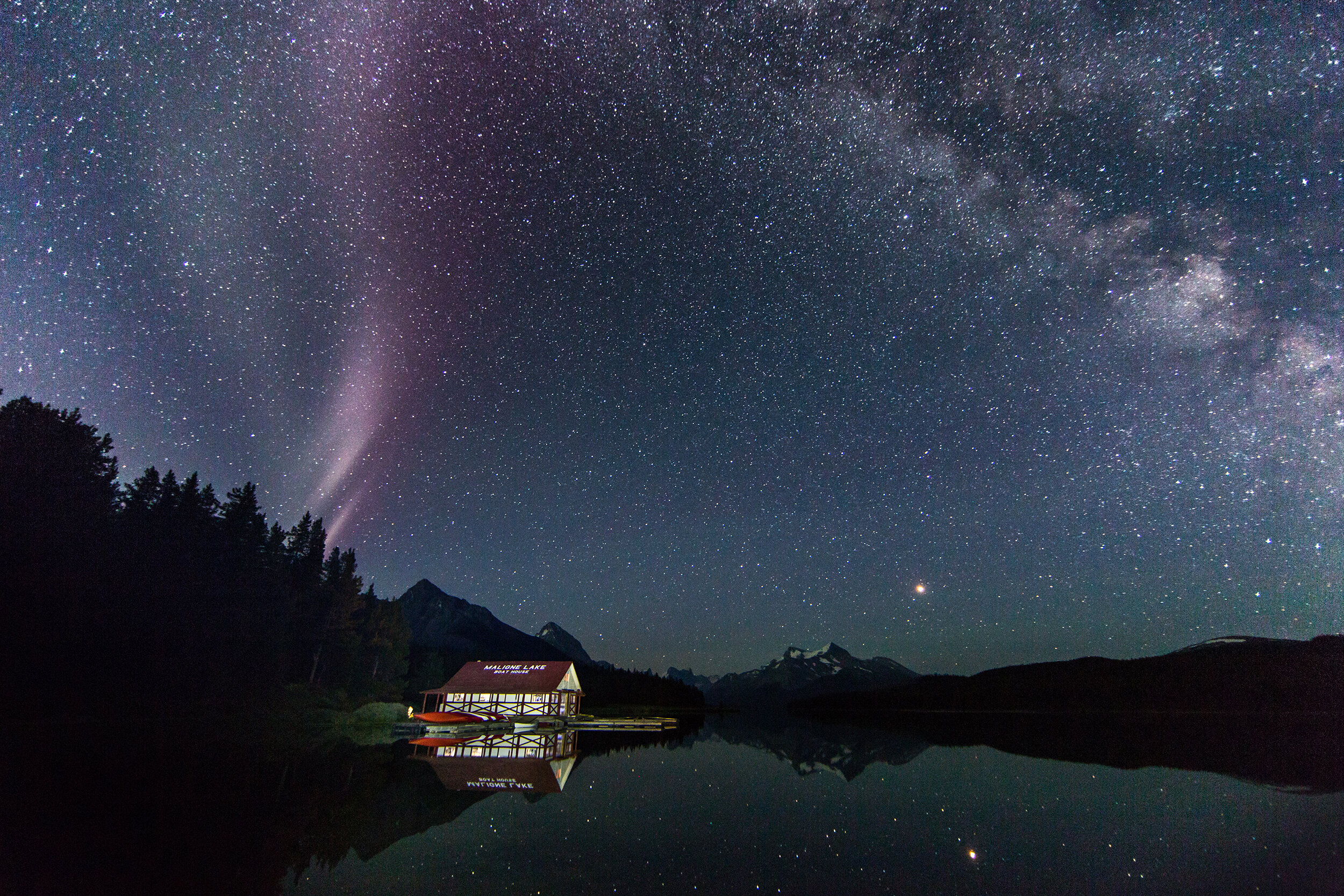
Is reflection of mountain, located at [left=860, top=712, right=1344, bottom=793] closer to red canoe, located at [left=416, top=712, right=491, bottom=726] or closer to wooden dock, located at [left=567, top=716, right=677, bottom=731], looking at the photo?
wooden dock, located at [left=567, top=716, right=677, bottom=731]

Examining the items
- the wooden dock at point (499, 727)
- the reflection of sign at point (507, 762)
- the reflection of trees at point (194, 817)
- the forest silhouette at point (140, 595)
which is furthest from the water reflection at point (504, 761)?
the forest silhouette at point (140, 595)

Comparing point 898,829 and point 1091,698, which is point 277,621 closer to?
point 898,829

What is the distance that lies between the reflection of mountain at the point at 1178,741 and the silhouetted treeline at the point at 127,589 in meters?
52.8

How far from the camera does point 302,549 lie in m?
60.8

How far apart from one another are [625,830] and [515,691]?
36524 millimetres

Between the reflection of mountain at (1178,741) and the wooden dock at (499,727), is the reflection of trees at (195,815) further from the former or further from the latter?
the reflection of mountain at (1178,741)

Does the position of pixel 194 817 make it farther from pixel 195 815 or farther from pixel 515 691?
pixel 515 691

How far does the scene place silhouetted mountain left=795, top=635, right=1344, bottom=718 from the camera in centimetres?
12694

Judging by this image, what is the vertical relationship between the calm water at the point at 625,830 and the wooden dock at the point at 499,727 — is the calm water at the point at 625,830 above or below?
above

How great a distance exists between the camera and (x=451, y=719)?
33.7m

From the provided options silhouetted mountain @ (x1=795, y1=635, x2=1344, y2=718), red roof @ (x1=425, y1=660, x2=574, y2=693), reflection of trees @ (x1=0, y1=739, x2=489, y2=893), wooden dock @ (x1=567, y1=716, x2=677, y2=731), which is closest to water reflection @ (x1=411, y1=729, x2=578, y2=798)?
reflection of trees @ (x1=0, y1=739, x2=489, y2=893)

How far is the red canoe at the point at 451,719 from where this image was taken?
3316cm

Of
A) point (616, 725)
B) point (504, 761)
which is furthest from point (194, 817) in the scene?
point (616, 725)

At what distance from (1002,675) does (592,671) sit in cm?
10147
